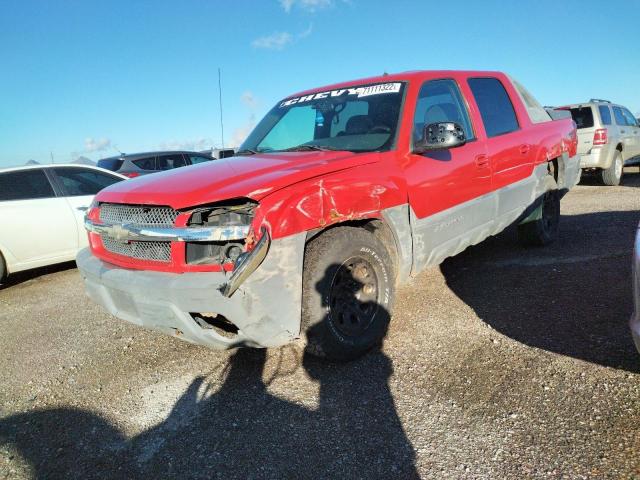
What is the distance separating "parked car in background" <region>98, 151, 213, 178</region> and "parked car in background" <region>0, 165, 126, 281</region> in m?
3.27

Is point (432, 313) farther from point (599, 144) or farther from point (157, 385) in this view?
point (599, 144)

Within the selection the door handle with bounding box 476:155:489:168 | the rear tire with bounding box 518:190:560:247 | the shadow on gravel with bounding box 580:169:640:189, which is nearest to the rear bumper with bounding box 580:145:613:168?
the shadow on gravel with bounding box 580:169:640:189

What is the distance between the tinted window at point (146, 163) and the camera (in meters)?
10.1

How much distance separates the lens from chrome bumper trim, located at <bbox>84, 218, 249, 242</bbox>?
2.38 meters

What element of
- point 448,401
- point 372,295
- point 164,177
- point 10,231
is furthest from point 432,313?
point 10,231

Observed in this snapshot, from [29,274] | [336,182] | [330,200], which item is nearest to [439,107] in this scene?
[336,182]

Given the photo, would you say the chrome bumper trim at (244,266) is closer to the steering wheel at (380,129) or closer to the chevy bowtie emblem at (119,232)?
the chevy bowtie emblem at (119,232)

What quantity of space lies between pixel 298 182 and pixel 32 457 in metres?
2.02

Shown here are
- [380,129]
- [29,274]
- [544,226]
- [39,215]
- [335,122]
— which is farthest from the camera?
[29,274]

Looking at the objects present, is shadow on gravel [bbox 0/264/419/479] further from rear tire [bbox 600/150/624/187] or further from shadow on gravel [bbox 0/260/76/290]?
rear tire [bbox 600/150/624/187]

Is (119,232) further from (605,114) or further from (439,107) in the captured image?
(605,114)

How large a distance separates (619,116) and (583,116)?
57.2 inches

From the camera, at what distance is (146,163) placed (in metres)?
10.2

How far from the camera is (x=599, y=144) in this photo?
32.1 ft
